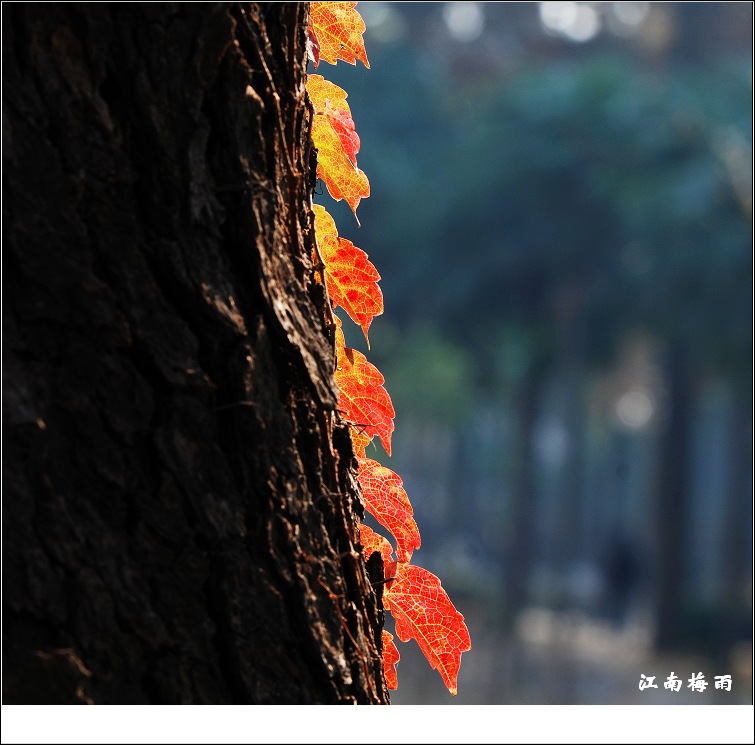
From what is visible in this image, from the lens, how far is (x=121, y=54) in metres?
1.08

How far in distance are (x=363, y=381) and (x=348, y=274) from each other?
0.15 m

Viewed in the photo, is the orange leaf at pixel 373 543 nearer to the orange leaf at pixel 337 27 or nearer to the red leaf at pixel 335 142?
the red leaf at pixel 335 142

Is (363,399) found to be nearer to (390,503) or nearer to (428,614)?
(390,503)

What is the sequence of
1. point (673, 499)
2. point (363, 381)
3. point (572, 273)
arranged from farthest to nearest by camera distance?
point (572, 273), point (673, 499), point (363, 381)

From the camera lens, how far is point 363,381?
1471 millimetres

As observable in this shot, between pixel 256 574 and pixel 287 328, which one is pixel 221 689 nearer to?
pixel 256 574

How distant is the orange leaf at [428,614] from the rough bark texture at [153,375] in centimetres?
31

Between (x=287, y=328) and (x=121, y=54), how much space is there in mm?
336

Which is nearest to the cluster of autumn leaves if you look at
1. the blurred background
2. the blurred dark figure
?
the blurred background

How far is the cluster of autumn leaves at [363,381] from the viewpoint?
146 cm

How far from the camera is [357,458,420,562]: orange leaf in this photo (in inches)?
58.1

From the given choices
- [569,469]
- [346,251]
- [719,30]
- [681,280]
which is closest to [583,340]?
[681,280]

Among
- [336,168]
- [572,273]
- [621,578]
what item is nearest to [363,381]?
[336,168]

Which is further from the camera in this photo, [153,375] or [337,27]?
[337,27]
